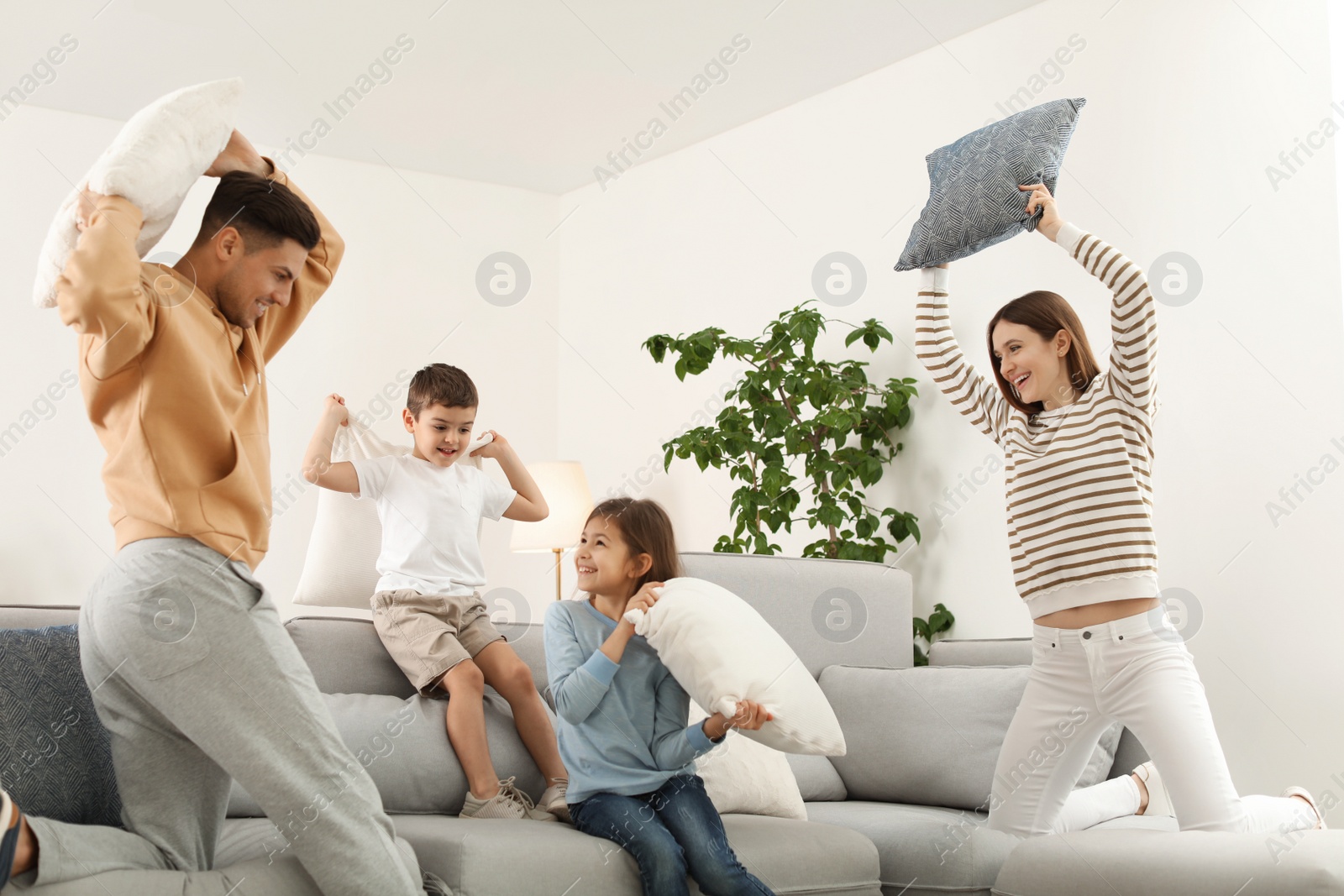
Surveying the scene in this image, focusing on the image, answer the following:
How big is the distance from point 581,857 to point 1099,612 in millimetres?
987

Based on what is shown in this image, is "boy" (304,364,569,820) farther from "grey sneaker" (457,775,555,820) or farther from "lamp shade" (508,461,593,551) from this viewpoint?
"lamp shade" (508,461,593,551)

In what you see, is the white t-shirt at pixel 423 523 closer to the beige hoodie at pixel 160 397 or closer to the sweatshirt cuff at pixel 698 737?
the sweatshirt cuff at pixel 698 737

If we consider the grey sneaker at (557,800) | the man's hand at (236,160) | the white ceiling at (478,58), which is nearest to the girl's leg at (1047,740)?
the grey sneaker at (557,800)

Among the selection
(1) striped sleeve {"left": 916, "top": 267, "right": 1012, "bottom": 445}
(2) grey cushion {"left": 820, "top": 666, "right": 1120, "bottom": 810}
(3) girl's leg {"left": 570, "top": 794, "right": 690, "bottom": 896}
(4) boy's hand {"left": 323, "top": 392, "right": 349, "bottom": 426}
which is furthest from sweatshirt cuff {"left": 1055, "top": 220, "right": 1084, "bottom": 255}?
(4) boy's hand {"left": 323, "top": 392, "right": 349, "bottom": 426}

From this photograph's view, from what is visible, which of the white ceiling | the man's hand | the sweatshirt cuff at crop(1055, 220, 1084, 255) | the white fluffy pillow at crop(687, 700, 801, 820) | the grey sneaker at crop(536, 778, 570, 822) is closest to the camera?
the man's hand

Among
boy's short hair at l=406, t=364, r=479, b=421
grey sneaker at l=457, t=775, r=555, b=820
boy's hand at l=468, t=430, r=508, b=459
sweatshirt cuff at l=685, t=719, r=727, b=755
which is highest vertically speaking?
boy's short hair at l=406, t=364, r=479, b=421

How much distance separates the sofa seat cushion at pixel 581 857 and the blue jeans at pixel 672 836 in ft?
0.11

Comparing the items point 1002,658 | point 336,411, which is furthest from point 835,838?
point 336,411

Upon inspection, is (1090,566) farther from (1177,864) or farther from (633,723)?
(633,723)

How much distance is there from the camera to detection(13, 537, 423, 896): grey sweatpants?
4.73 ft

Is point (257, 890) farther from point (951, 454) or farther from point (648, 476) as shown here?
point (648, 476)

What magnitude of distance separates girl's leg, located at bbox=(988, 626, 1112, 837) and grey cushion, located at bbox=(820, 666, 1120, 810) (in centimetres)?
46

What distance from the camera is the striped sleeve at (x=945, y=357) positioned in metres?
2.31

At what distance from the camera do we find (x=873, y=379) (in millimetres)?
3910
